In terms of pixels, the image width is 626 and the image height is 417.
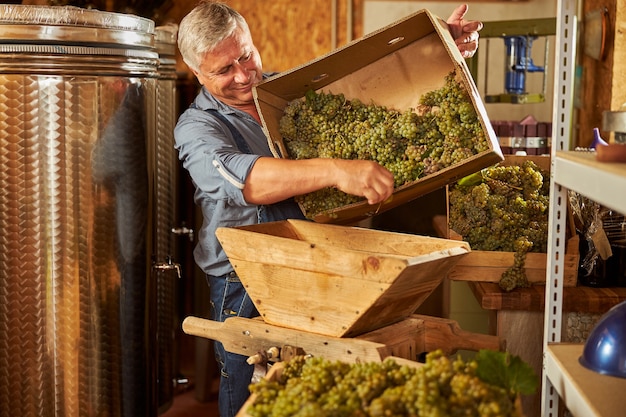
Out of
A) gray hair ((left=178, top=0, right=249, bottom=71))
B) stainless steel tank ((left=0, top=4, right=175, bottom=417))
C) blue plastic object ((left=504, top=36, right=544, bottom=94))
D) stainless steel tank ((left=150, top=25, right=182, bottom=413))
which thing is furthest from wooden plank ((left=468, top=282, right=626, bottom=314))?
blue plastic object ((left=504, top=36, right=544, bottom=94))

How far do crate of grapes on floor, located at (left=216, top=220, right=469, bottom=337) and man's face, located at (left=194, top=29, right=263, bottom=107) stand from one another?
24.1 inches

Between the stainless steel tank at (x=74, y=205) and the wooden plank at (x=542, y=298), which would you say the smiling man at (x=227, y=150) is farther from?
the wooden plank at (x=542, y=298)

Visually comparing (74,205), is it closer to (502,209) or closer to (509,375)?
(502,209)

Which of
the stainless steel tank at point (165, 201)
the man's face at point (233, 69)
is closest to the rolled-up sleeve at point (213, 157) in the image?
the man's face at point (233, 69)

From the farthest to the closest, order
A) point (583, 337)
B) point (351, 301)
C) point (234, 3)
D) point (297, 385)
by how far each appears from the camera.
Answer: point (234, 3)
point (583, 337)
point (351, 301)
point (297, 385)

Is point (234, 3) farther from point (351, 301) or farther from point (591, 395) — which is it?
point (591, 395)

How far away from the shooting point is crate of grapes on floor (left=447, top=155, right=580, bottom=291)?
2.61 meters

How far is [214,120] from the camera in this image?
8.62ft

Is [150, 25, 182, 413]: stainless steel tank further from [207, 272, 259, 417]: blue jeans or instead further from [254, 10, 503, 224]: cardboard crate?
[254, 10, 503, 224]: cardboard crate

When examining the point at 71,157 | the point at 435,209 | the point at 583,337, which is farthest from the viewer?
the point at 435,209

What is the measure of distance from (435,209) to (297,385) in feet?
8.24

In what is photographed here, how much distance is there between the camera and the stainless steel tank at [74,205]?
292 centimetres

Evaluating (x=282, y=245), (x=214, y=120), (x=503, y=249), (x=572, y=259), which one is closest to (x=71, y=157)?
(x=214, y=120)

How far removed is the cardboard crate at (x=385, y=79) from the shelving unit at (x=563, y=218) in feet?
1.15
